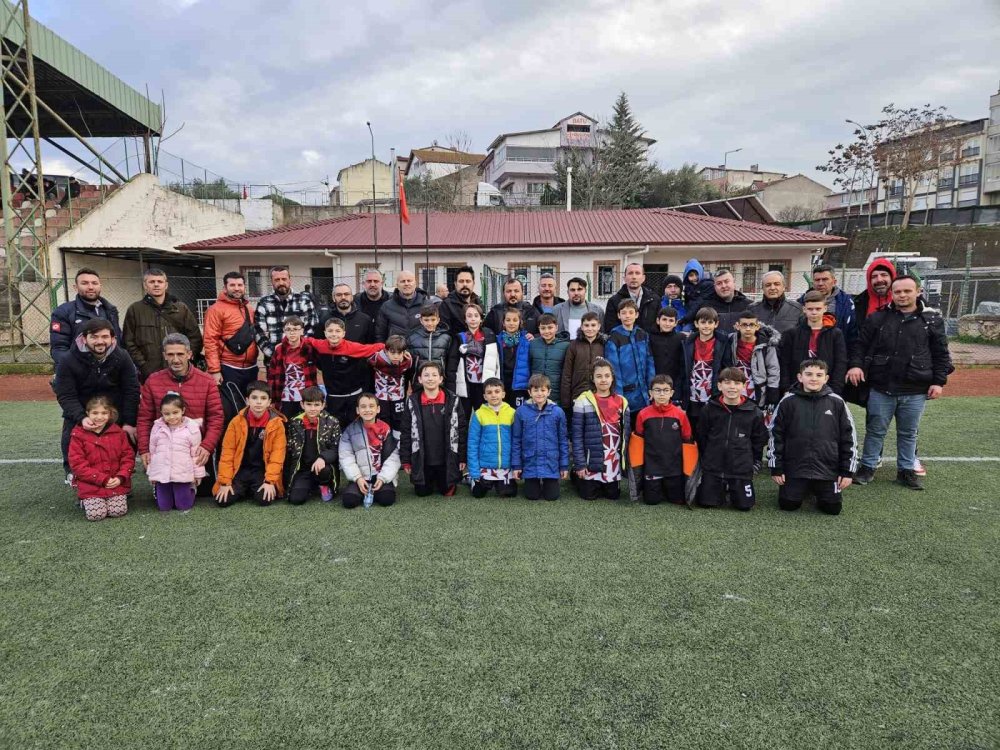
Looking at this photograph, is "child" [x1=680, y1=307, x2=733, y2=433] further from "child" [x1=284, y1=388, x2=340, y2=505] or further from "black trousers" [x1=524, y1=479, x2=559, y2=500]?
"child" [x1=284, y1=388, x2=340, y2=505]

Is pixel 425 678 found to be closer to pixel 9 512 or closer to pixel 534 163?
pixel 9 512

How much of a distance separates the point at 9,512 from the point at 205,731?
345cm

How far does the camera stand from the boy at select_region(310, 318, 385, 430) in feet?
16.1

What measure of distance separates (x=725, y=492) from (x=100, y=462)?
4.60 metres

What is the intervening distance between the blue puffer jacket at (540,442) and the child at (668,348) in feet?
3.28

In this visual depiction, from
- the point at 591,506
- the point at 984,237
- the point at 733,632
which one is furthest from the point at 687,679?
the point at 984,237

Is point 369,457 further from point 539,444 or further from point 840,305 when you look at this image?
point 840,305

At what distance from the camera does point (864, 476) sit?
496 centimetres

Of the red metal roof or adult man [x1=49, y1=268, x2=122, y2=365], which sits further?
the red metal roof

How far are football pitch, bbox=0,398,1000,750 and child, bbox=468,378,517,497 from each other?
34 cm

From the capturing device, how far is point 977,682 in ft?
7.61

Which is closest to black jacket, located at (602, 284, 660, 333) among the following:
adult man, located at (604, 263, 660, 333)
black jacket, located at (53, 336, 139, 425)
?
adult man, located at (604, 263, 660, 333)

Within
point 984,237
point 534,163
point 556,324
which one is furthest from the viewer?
point 534,163

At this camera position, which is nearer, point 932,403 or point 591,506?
point 591,506
